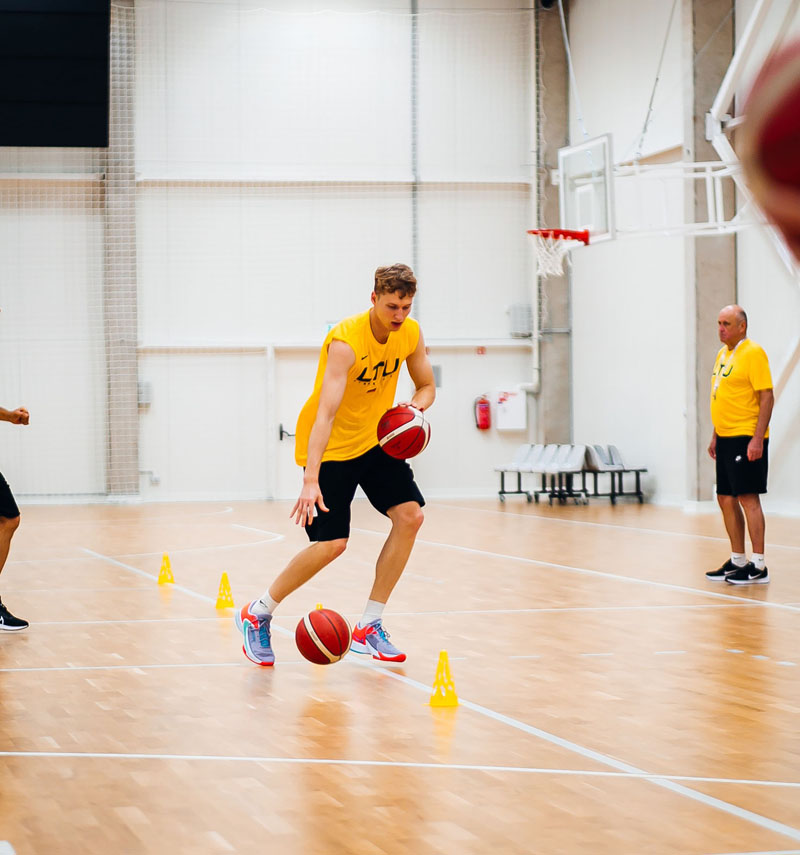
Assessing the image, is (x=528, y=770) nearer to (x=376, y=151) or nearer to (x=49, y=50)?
(x=49, y=50)

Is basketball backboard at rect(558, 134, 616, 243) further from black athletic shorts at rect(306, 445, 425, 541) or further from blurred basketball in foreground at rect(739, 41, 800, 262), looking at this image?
blurred basketball in foreground at rect(739, 41, 800, 262)

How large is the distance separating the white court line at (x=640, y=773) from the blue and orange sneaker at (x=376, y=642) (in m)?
0.49

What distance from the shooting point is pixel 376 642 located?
5.74 m

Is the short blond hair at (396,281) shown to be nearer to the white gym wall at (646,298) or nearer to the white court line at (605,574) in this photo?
the white court line at (605,574)

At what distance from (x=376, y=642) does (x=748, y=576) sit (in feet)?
12.2

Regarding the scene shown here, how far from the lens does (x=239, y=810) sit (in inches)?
137

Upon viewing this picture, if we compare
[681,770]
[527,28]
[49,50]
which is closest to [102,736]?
[681,770]

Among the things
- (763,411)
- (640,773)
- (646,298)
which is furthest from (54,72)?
(640,773)

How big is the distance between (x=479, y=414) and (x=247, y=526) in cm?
673

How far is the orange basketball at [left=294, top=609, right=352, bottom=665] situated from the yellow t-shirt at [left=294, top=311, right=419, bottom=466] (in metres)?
0.71

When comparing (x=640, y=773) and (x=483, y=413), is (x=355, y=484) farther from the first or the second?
(x=483, y=413)

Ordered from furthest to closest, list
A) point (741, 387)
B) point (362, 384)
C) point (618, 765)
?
point (741, 387)
point (362, 384)
point (618, 765)

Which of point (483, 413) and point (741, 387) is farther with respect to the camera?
point (483, 413)

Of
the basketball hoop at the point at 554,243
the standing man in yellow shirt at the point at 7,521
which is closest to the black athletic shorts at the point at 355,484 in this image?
the standing man in yellow shirt at the point at 7,521
